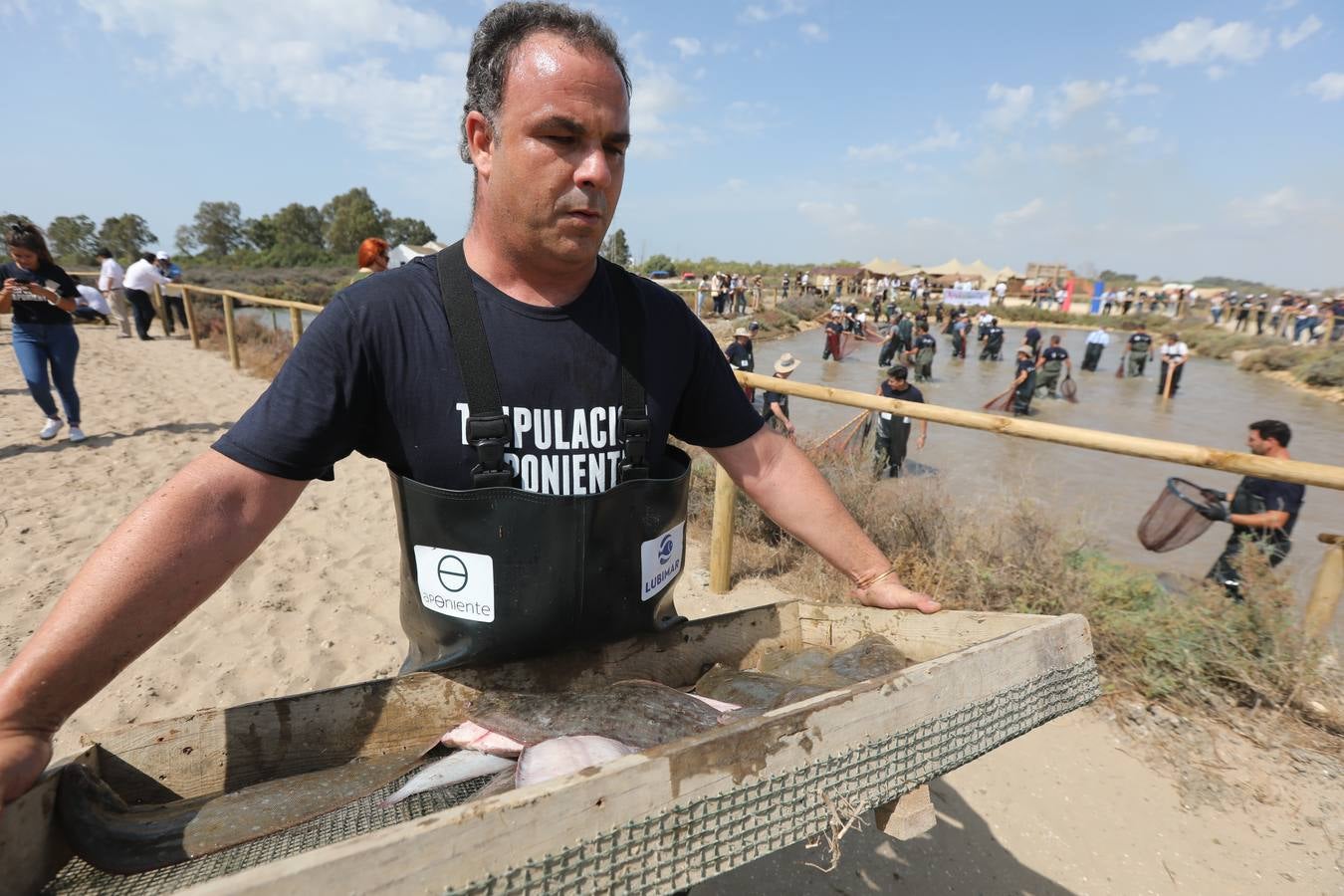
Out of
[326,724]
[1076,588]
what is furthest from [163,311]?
[1076,588]

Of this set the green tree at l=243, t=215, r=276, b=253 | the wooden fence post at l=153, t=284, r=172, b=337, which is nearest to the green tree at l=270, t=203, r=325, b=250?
the green tree at l=243, t=215, r=276, b=253

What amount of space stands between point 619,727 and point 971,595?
3162 millimetres

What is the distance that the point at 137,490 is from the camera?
5.53 meters

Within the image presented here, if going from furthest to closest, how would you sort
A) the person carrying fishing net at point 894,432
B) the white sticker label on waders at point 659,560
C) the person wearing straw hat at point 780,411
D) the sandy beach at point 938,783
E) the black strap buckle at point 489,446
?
the person carrying fishing net at point 894,432 → the person wearing straw hat at point 780,411 → the sandy beach at point 938,783 → the white sticker label on waders at point 659,560 → the black strap buckle at point 489,446

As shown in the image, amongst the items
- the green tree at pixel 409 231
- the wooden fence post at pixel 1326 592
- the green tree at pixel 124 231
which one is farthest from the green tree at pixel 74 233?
the wooden fence post at pixel 1326 592

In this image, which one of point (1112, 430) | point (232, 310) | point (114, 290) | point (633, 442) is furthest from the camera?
point (1112, 430)

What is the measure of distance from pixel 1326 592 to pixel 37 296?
Result: 29.9 ft

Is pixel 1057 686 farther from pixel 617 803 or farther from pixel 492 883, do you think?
pixel 492 883

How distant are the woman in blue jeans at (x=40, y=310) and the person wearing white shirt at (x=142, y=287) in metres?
7.70

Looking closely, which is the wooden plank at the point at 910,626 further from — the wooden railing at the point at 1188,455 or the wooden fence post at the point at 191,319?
the wooden fence post at the point at 191,319

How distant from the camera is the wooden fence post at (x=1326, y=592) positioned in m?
3.03

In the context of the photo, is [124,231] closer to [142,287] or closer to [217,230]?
[217,230]

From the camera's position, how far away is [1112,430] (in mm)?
14930

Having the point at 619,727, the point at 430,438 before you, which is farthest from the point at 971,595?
the point at 430,438
